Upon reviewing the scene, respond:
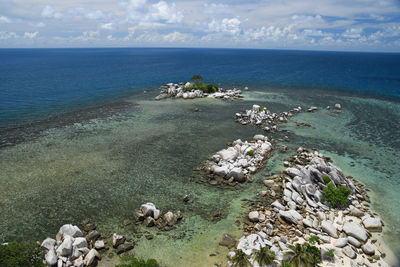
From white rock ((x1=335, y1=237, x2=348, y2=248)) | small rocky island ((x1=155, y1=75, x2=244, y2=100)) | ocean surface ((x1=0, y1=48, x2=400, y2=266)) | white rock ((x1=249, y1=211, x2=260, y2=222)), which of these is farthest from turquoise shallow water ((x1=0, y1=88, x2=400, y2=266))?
small rocky island ((x1=155, y1=75, x2=244, y2=100))

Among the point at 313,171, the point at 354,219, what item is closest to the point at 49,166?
the point at 313,171

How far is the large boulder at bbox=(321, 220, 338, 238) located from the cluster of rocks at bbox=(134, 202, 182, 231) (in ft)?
45.2

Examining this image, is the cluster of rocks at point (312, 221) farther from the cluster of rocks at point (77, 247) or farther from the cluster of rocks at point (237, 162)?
the cluster of rocks at point (77, 247)

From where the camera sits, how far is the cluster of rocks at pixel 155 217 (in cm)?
2291

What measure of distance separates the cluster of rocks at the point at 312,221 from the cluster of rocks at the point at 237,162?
366cm

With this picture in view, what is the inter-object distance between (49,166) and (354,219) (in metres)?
39.0

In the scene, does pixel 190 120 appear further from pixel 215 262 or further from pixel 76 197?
pixel 215 262

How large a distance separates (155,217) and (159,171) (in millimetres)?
10106

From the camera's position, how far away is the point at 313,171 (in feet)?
95.8

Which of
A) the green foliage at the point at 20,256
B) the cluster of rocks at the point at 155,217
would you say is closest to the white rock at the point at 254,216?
the cluster of rocks at the point at 155,217

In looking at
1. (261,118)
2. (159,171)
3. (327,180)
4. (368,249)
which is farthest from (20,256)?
(261,118)

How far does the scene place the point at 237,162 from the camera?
3412 cm

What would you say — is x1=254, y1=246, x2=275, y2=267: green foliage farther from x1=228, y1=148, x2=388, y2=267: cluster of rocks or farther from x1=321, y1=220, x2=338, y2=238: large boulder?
x1=321, y1=220, x2=338, y2=238: large boulder

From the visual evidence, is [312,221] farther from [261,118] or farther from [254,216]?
[261,118]
